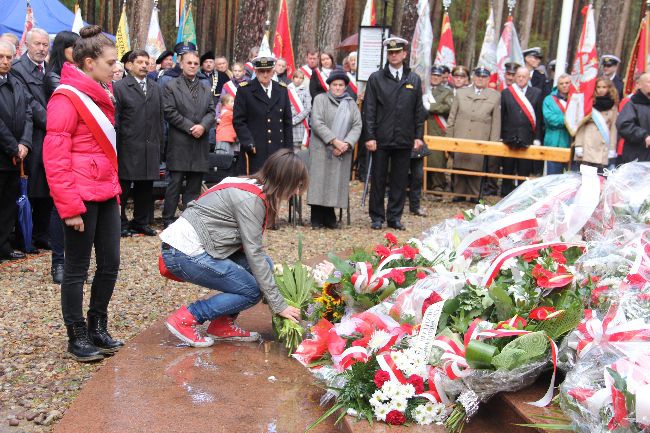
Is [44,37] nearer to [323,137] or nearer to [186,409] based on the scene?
[323,137]

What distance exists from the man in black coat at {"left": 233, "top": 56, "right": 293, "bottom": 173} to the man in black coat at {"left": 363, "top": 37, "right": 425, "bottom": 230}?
44.5 inches

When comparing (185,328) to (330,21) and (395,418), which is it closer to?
(395,418)

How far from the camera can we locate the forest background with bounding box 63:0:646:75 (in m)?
14.9

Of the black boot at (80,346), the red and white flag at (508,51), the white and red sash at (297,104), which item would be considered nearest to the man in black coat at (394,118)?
the white and red sash at (297,104)

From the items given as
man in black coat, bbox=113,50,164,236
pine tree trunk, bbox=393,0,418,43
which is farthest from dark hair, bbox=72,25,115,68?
pine tree trunk, bbox=393,0,418,43

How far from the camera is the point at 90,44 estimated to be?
4285 mm

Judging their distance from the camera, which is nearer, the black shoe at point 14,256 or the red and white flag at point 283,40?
the black shoe at point 14,256

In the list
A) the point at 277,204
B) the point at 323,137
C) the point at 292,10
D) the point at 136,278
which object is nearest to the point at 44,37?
the point at 136,278

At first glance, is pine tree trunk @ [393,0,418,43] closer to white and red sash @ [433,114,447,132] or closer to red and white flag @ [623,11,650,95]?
white and red sash @ [433,114,447,132]

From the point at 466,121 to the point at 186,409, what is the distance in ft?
29.6

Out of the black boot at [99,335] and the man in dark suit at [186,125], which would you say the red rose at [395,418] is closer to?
the black boot at [99,335]

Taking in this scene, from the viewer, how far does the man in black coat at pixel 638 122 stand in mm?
9586

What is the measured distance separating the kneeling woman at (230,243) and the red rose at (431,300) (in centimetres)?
82

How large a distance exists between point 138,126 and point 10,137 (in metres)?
1.62
